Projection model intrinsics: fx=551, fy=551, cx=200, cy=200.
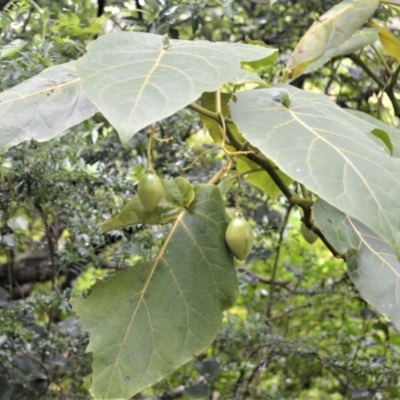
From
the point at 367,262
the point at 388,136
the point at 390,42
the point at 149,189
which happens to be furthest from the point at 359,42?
the point at 149,189

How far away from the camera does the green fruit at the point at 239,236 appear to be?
0.80 metres

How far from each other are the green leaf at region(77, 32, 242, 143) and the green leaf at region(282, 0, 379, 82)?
1.01ft

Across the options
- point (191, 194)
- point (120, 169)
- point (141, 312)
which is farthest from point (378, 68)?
point (141, 312)

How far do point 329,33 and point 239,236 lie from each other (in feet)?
1.59

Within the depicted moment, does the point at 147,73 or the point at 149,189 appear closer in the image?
the point at 147,73

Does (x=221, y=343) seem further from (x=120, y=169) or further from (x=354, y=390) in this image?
(x=120, y=169)

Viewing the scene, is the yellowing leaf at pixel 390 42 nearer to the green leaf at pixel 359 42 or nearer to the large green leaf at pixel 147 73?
the green leaf at pixel 359 42

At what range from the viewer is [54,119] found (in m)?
0.78

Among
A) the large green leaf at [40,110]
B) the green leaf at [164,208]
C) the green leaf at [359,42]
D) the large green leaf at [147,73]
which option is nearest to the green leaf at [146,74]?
the large green leaf at [147,73]

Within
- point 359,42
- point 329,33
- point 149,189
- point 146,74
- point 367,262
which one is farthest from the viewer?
point 359,42

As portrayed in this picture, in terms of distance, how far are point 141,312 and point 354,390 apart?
108cm

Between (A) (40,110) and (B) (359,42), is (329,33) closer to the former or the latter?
(B) (359,42)

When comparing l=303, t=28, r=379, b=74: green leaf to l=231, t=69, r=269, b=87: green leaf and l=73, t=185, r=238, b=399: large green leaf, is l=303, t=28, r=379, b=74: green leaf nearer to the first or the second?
l=231, t=69, r=269, b=87: green leaf

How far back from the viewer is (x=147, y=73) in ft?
2.09
